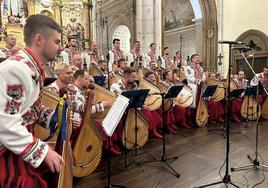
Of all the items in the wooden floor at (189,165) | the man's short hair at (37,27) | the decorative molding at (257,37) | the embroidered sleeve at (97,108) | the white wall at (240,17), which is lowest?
the wooden floor at (189,165)

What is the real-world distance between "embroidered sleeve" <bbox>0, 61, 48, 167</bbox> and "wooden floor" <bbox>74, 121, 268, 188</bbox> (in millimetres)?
2124

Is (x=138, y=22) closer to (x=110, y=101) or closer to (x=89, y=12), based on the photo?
(x=89, y=12)

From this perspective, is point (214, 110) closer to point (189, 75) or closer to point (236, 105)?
point (236, 105)

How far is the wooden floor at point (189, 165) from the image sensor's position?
326 centimetres

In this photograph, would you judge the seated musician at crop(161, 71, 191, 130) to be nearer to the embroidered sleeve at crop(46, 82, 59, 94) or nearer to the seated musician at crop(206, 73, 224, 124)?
the seated musician at crop(206, 73, 224, 124)

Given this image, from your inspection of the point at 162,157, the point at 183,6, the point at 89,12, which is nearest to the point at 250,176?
the point at 162,157

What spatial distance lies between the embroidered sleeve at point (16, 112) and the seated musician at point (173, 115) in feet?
15.1

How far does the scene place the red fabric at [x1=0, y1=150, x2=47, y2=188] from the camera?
134cm

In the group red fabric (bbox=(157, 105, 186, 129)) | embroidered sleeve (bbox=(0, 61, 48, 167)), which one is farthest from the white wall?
embroidered sleeve (bbox=(0, 61, 48, 167))

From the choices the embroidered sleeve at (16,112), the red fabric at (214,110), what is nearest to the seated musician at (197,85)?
the red fabric at (214,110)

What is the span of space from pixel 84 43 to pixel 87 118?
11.1 meters

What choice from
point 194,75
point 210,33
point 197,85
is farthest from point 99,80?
point 210,33

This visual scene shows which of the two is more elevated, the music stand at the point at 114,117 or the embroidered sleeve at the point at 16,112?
the embroidered sleeve at the point at 16,112

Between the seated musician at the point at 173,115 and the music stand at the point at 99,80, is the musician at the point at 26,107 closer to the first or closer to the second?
the music stand at the point at 99,80
